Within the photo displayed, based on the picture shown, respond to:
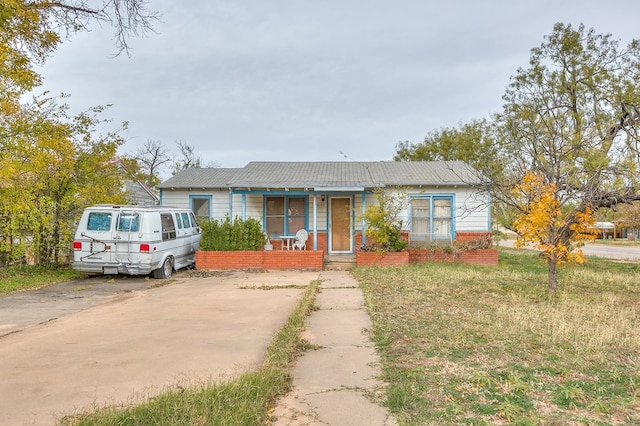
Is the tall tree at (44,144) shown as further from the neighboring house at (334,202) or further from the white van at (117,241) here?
the neighboring house at (334,202)

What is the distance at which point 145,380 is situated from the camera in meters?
4.03

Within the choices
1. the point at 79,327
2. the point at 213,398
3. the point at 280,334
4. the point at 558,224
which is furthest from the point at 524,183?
the point at 79,327

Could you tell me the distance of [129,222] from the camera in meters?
11.1

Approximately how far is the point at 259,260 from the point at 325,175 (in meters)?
4.93

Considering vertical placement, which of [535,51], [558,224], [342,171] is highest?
[535,51]

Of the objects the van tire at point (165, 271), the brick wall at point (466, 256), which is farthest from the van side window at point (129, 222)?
the brick wall at point (466, 256)

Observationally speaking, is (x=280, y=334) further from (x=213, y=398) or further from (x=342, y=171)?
(x=342, y=171)

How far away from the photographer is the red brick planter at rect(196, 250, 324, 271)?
1354 centimetres

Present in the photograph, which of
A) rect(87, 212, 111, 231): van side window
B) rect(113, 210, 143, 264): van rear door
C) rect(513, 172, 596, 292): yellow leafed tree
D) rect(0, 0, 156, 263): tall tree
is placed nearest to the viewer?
rect(0, 0, 156, 263): tall tree

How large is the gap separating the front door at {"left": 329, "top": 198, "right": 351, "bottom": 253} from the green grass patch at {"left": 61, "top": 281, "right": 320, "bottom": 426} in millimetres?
12062

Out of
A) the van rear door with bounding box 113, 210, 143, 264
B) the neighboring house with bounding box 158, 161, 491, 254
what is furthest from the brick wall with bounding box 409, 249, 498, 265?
the van rear door with bounding box 113, 210, 143, 264

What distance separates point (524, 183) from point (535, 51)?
1499 centimetres

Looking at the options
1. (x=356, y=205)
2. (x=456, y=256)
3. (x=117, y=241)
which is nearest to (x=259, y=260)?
(x=117, y=241)

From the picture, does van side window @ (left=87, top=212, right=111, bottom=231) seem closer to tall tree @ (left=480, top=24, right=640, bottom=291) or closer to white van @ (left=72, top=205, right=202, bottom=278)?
white van @ (left=72, top=205, right=202, bottom=278)
